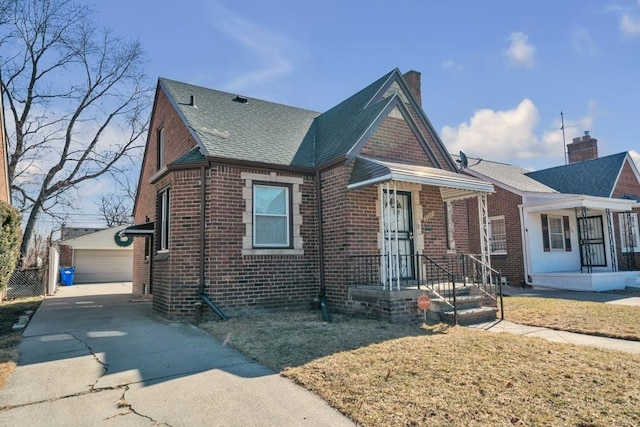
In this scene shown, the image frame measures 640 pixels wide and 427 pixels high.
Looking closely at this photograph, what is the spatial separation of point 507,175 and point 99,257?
91.1ft

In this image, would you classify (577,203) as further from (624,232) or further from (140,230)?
(140,230)

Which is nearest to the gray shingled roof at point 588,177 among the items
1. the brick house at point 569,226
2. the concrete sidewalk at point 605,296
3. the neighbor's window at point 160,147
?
the brick house at point 569,226

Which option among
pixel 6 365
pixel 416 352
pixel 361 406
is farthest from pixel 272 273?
pixel 361 406

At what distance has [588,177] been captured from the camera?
19656mm

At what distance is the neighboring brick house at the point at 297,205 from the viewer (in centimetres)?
898

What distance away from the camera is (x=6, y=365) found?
17.9ft

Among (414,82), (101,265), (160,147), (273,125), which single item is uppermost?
(414,82)

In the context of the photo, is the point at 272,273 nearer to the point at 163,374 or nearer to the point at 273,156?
the point at 273,156

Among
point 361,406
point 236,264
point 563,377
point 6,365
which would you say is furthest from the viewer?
point 236,264

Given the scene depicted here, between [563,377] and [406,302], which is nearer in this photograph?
[563,377]

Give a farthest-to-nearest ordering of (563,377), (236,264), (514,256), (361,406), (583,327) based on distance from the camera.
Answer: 1. (514,256)
2. (236,264)
3. (583,327)
4. (563,377)
5. (361,406)

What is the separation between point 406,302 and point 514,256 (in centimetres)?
1080

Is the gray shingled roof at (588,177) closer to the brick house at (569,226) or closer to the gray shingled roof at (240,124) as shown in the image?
the brick house at (569,226)

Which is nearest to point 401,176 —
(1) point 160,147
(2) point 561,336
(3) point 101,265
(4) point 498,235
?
(2) point 561,336
